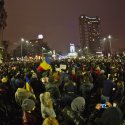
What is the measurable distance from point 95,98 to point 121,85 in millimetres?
2427

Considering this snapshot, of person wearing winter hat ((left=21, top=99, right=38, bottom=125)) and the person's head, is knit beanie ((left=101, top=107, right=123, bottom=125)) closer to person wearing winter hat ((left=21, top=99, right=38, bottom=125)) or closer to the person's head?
person wearing winter hat ((left=21, top=99, right=38, bottom=125))

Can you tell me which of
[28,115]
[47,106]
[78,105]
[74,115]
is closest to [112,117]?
[74,115]

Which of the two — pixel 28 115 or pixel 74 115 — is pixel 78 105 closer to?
pixel 74 115

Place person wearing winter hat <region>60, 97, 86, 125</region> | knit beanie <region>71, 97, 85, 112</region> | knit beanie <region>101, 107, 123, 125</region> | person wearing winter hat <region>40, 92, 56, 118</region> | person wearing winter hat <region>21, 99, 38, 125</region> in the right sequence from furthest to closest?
person wearing winter hat <region>40, 92, 56, 118</region>, person wearing winter hat <region>21, 99, 38, 125</region>, knit beanie <region>71, 97, 85, 112</region>, person wearing winter hat <region>60, 97, 86, 125</region>, knit beanie <region>101, 107, 123, 125</region>

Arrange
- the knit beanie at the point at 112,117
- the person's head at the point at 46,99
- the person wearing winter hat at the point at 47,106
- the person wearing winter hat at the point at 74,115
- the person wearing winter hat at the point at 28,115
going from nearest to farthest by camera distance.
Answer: the knit beanie at the point at 112,117 → the person wearing winter hat at the point at 74,115 → the person wearing winter hat at the point at 28,115 → the person's head at the point at 46,99 → the person wearing winter hat at the point at 47,106

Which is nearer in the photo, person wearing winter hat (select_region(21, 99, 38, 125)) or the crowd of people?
the crowd of people

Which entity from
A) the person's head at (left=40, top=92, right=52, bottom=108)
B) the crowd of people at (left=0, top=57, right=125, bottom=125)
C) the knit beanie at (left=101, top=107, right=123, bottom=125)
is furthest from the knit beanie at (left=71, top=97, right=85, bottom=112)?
the person's head at (left=40, top=92, right=52, bottom=108)

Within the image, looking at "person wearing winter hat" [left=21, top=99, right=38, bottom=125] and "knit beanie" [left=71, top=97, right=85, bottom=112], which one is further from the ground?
"knit beanie" [left=71, top=97, right=85, bottom=112]

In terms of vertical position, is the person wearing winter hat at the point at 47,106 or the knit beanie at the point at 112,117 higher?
the knit beanie at the point at 112,117

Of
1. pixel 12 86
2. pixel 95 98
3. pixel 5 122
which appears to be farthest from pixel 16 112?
pixel 95 98

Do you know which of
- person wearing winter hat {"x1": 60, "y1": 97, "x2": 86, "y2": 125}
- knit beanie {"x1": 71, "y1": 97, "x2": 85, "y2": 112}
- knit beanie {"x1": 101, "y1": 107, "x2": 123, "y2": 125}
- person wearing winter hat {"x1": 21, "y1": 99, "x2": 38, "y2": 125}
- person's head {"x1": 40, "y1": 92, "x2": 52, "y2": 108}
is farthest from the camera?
person's head {"x1": 40, "y1": 92, "x2": 52, "y2": 108}

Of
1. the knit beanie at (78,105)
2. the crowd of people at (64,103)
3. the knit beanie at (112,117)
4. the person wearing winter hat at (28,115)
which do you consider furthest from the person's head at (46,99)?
the knit beanie at (112,117)

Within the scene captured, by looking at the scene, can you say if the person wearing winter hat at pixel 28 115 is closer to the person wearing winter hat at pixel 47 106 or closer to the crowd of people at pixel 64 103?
the crowd of people at pixel 64 103

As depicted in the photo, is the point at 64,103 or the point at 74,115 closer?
the point at 74,115
